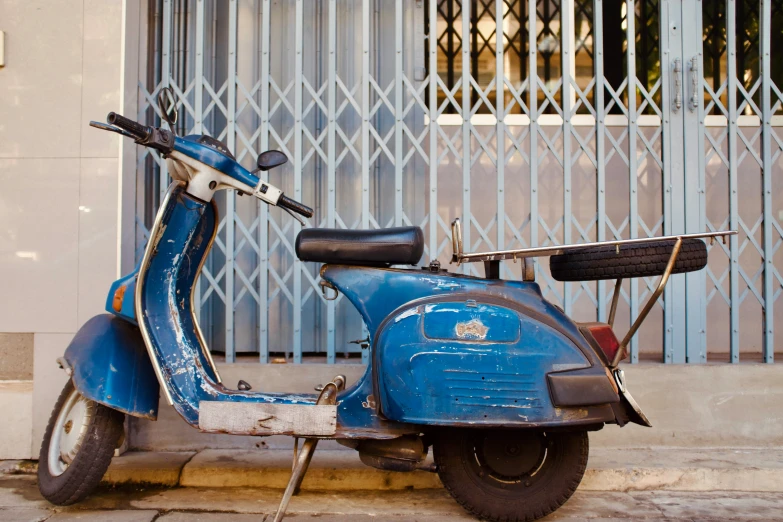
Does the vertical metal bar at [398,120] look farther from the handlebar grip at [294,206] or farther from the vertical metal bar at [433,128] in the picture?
the handlebar grip at [294,206]

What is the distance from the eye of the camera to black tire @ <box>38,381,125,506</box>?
2850mm

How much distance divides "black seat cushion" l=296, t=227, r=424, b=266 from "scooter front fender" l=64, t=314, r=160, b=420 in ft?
2.76

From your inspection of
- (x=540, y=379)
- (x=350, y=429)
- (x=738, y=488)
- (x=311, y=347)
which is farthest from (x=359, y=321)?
(x=738, y=488)

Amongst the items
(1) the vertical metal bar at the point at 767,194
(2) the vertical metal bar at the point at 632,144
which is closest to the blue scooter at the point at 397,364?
(2) the vertical metal bar at the point at 632,144

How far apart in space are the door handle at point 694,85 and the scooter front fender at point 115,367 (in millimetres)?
3090

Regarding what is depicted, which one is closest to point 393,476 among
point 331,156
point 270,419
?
point 270,419

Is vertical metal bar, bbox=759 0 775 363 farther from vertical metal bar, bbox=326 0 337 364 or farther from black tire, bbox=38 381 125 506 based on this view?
black tire, bbox=38 381 125 506

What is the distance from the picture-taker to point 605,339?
2760mm

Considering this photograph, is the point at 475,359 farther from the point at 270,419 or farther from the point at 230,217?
the point at 230,217

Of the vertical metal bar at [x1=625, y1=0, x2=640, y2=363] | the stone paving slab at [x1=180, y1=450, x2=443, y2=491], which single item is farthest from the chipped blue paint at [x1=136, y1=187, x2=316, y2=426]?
the vertical metal bar at [x1=625, y1=0, x2=640, y2=363]

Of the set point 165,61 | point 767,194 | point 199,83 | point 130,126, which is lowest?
point 767,194

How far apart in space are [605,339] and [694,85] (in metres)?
1.90

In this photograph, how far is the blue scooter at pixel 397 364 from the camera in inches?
101

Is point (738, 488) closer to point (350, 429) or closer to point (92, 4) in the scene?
point (350, 429)
